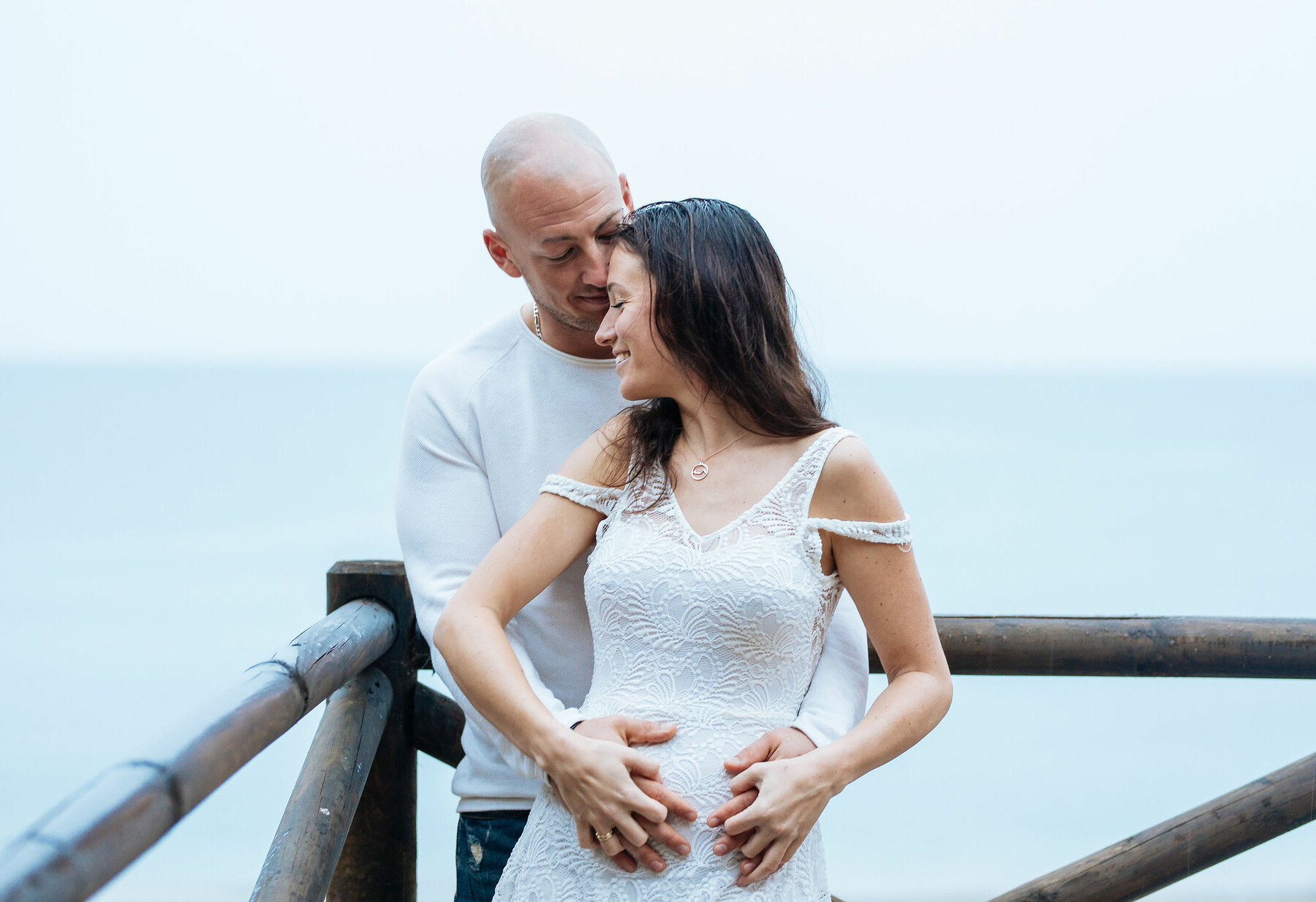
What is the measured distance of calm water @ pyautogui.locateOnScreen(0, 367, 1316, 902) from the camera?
824cm

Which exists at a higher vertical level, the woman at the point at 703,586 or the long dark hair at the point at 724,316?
the long dark hair at the point at 724,316

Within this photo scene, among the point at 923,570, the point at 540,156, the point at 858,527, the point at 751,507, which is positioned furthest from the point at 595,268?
the point at 923,570

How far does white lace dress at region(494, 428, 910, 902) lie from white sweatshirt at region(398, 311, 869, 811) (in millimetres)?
256

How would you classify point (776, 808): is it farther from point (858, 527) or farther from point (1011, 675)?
point (1011, 675)

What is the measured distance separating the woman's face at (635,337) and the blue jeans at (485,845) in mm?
776

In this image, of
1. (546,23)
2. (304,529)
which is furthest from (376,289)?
(546,23)

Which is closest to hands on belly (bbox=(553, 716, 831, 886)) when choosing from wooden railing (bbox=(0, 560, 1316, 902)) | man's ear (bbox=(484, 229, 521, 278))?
wooden railing (bbox=(0, 560, 1316, 902))

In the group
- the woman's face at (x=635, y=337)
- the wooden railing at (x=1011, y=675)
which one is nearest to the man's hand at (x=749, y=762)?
the woman's face at (x=635, y=337)

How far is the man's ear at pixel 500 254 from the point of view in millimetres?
1980

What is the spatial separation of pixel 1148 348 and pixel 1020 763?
1092 cm

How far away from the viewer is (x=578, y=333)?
1828 mm

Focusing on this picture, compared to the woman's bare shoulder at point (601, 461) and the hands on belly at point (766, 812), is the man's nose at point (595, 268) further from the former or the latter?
the hands on belly at point (766, 812)

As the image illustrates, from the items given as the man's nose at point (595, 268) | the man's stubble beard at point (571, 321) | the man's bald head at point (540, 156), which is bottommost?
the man's stubble beard at point (571, 321)

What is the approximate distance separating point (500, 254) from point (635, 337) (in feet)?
2.01
